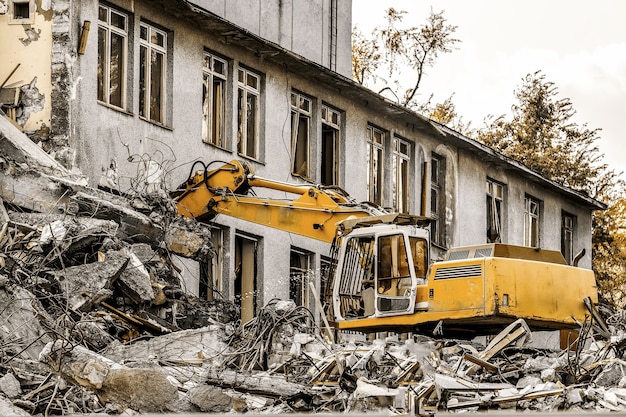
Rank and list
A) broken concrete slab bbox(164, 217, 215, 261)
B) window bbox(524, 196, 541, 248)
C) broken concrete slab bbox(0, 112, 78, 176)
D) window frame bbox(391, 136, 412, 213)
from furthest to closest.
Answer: window bbox(524, 196, 541, 248) → window frame bbox(391, 136, 412, 213) → broken concrete slab bbox(164, 217, 215, 261) → broken concrete slab bbox(0, 112, 78, 176)

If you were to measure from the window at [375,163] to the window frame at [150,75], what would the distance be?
28.3ft

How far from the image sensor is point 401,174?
36594 millimetres

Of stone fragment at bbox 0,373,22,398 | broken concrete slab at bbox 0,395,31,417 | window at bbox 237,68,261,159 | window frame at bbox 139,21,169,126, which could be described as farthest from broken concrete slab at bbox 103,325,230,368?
window at bbox 237,68,261,159

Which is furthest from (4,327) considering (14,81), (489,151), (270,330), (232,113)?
(489,151)

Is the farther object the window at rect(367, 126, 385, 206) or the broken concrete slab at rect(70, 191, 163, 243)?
the window at rect(367, 126, 385, 206)

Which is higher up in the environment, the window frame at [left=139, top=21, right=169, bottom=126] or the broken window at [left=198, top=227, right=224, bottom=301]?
the window frame at [left=139, top=21, right=169, bottom=126]

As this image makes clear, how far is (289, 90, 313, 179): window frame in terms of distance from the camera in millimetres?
31812

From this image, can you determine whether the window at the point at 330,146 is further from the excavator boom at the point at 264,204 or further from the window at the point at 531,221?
the window at the point at 531,221

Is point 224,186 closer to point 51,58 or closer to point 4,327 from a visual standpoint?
point 51,58

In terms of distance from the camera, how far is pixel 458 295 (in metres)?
23.9

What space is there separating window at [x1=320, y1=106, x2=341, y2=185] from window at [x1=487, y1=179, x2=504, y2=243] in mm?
8036

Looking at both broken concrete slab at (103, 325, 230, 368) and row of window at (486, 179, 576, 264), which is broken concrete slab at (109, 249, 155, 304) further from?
row of window at (486, 179, 576, 264)

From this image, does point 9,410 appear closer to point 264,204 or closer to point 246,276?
point 264,204

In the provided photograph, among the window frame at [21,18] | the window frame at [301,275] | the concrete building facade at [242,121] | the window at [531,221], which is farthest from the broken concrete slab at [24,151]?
the window at [531,221]
